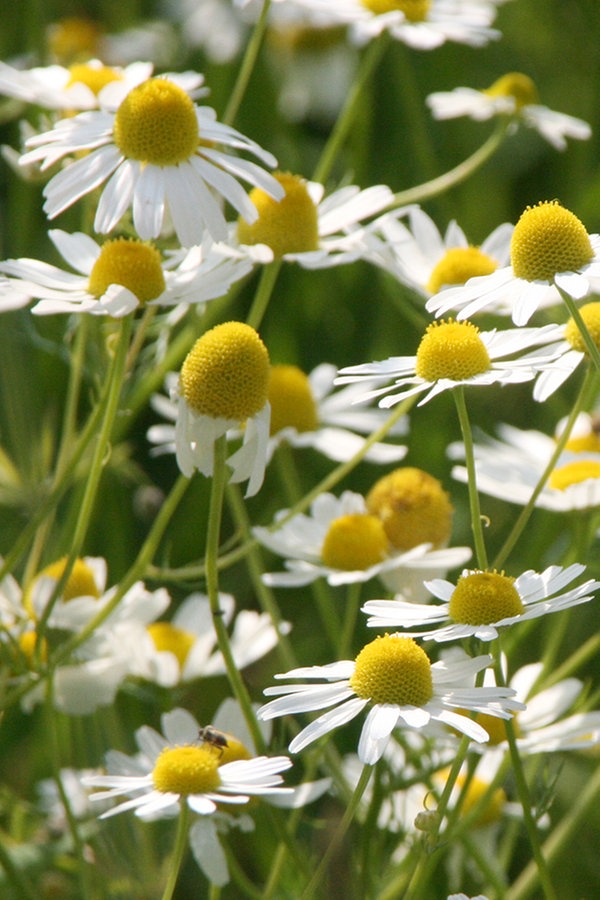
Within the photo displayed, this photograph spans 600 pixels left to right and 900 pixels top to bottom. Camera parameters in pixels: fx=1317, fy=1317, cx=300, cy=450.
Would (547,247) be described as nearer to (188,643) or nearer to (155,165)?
(155,165)

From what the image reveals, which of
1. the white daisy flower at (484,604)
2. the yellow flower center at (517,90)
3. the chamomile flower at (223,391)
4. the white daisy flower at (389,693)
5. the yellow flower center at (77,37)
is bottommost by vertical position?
the yellow flower center at (77,37)

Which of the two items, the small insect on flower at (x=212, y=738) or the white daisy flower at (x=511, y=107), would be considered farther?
the white daisy flower at (x=511, y=107)

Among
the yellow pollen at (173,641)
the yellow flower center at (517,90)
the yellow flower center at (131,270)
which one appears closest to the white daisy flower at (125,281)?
the yellow flower center at (131,270)

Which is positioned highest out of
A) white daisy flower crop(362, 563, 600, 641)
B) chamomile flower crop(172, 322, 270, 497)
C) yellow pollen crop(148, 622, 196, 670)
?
chamomile flower crop(172, 322, 270, 497)

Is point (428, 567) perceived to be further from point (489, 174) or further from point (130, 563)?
point (489, 174)

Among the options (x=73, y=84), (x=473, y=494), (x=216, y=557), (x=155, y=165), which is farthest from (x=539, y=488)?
(x=73, y=84)

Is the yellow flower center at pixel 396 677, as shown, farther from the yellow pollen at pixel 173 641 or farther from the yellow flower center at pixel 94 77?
the yellow flower center at pixel 94 77

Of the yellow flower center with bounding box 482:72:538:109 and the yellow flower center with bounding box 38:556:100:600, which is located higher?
the yellow flower center with bounding box 482:72:538:109

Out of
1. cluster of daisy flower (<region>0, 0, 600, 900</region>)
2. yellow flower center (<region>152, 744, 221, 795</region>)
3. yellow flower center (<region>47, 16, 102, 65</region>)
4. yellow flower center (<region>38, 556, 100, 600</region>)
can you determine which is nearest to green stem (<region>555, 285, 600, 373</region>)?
cluster of daisy flower (<region>0, 0, 600, 900</region>)

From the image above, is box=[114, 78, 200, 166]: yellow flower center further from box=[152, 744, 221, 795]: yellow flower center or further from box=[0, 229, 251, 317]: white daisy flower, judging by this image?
box=[152, 744, 221, 795]: yellow flower center
